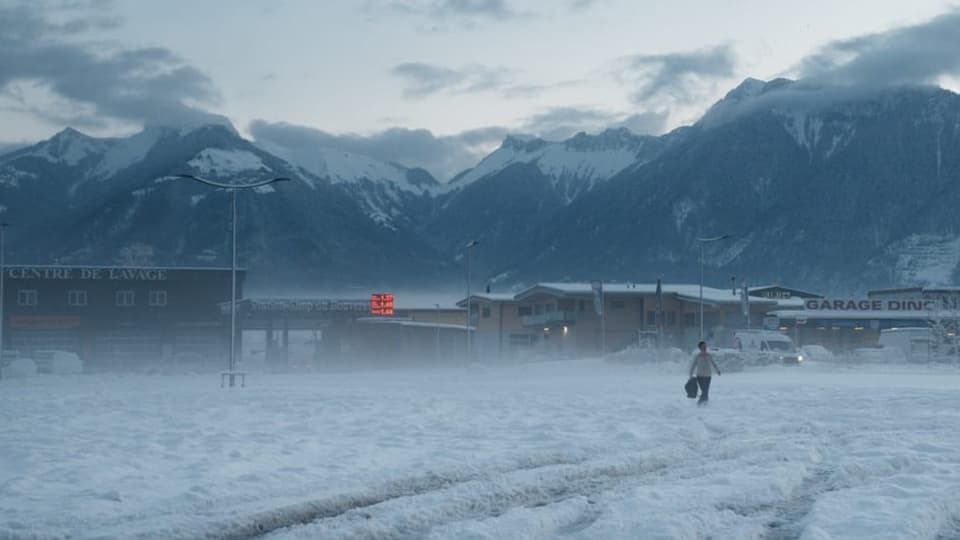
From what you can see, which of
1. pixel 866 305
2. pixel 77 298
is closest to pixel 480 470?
pixel 77 298

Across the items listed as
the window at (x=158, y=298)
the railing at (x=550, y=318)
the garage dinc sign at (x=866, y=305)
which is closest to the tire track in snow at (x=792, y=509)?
the railing at (x=550, y=318)

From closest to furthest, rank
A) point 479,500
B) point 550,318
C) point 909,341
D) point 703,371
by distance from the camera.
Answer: point 479,500 < point 703,371 < point 909,341 < point 550,318

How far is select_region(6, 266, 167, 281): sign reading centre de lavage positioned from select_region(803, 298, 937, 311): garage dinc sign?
55.0 m

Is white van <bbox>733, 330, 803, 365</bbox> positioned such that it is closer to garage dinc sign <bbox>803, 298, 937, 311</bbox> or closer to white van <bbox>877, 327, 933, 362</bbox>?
white van <bbox>877, 327, 933, 362</bbox>

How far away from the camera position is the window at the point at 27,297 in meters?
89.7

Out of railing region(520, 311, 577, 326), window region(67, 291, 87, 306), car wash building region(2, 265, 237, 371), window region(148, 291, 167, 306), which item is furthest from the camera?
window region(148, 291, 167, 306)

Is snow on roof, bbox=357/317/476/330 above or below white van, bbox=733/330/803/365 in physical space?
above

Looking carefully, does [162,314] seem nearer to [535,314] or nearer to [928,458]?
[535,314]

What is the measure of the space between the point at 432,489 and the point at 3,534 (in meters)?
5.02

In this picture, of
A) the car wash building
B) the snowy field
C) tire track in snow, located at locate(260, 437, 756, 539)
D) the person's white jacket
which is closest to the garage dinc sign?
the car wash building

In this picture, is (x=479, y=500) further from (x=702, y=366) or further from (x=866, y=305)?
(x=866, y=305)

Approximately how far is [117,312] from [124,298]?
4.14 ft

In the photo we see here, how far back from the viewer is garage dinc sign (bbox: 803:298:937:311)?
98188 millimetres

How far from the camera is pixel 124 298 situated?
9319cm
